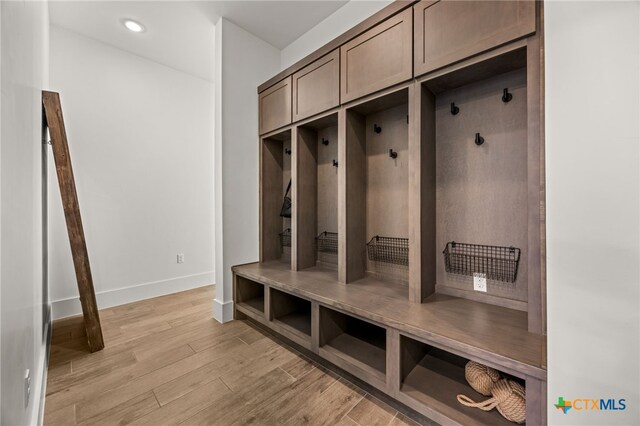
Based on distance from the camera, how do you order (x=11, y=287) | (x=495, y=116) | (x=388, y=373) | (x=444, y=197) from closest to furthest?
1. (x=11, y=287)
2. (x=388, y=373)
3. (x=495, y=116)
4. (x=444, y=197)

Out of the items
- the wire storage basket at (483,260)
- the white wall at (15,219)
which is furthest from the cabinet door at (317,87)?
the white wall at (15,219)

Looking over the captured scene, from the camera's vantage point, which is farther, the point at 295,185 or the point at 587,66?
the point at 295,185

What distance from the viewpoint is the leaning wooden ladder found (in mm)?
2012

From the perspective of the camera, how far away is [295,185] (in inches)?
95.6

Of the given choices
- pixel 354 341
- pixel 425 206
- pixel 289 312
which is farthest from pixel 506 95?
pixel 289 312

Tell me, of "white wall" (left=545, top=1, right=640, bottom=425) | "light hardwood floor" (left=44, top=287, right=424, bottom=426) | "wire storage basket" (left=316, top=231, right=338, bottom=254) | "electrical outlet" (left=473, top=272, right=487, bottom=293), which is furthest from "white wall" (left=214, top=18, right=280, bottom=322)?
"white wall" (left=545, top=1, right=640, bottom=425)

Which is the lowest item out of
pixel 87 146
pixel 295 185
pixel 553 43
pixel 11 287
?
pixel 11 287

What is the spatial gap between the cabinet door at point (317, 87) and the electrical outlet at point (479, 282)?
1566 millimetres

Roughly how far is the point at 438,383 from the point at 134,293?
10.8 ft

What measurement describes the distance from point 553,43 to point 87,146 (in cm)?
382

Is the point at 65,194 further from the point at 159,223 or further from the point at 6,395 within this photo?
the point at 6,395

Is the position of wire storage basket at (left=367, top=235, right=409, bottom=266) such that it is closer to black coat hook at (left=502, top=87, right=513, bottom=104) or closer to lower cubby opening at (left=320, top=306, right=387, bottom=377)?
lower cubby opening at (left=320, top=306, right=387, bottom=377)

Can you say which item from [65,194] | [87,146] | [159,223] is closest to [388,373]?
[65,194]

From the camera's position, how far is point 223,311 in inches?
98.3
